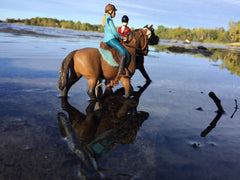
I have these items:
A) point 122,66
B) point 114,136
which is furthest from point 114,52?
point 114,136

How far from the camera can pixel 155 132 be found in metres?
3.83

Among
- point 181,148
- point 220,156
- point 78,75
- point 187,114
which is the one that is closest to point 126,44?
point 78,75

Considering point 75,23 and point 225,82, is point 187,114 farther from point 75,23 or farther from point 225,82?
point 75,23

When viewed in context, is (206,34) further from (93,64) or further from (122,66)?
(93,64)

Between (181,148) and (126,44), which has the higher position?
(126,44)

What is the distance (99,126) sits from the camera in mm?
3830

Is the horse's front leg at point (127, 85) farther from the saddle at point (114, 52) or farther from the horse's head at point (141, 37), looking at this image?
the horse's head at point (141, 37)

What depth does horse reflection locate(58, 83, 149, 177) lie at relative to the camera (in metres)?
2.81

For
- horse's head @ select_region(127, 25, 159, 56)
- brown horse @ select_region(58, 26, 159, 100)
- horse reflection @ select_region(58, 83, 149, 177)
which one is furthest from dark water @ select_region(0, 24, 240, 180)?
horse's head @ select_region(127, 25, 159, 56)

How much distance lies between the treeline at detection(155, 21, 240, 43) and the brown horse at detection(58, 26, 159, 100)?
124m

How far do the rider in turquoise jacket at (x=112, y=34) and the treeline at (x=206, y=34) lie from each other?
124 meters

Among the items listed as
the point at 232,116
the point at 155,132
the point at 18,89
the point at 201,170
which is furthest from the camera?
the point at 18,89

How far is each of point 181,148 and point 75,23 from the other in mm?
202245

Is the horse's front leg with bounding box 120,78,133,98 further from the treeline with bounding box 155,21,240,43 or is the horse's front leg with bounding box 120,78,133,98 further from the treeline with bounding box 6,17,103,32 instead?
the treeline with bounding box 6,17,103,32
